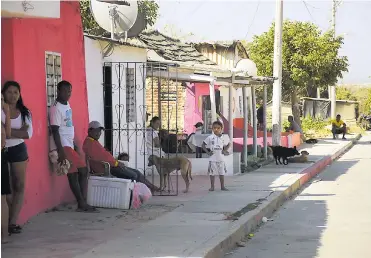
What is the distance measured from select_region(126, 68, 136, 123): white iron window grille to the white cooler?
4.86 m

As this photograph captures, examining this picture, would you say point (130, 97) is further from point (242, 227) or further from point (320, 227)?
point (242, 227)

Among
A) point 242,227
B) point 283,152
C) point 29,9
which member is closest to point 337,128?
point 283,152

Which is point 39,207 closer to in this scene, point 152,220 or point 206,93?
point 152,220

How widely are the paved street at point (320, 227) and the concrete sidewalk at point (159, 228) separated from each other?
0.95 feet

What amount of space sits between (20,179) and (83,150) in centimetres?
309

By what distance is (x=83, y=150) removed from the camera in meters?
11.7

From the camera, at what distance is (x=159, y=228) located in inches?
380

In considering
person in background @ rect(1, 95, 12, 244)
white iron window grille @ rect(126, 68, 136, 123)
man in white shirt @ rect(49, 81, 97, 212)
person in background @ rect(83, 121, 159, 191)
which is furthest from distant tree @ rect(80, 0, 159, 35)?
person in background @ rect(1, 95, 12, 244)

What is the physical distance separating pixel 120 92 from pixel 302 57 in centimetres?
2072

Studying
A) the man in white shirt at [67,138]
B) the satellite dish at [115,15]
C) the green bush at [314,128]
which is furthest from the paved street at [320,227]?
the green bush at [314,128]

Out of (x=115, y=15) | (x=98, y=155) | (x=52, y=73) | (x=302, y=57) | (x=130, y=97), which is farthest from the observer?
(x=302, y=57)

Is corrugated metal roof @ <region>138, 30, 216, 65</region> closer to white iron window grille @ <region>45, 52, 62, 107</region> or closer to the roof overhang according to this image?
the roof overhang

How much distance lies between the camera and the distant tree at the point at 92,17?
2032cm

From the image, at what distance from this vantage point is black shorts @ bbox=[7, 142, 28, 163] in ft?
28.1
